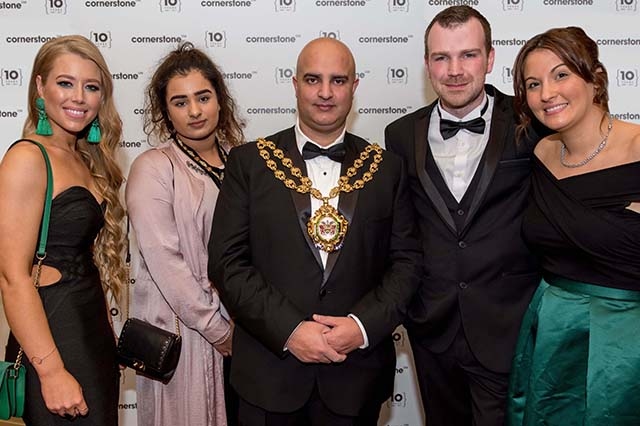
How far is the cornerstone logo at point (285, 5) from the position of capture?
373 centimetres

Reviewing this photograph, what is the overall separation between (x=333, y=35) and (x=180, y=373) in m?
2.06

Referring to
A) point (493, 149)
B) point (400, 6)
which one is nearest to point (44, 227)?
point (493, 149)

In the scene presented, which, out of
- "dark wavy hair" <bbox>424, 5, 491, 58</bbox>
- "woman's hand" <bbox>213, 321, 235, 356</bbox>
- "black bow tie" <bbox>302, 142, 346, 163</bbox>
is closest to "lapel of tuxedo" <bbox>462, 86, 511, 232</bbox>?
"dark wavy hair" <bbox>424, 5, 491, 58</bbox>

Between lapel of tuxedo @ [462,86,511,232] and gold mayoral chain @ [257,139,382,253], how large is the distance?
381 mm

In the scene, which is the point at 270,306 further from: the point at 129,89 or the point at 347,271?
the point at 129,89

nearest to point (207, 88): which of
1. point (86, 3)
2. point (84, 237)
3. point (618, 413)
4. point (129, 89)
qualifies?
point (84, 237)

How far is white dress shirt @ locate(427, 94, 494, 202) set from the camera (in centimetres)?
252

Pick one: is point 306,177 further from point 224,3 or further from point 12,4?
point 12,4

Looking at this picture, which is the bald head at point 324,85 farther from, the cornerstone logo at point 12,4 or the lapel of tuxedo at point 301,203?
the cornerstone logo at point 12,4

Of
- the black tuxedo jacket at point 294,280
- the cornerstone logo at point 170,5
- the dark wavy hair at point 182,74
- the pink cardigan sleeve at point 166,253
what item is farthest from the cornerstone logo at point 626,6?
the pink cardigan sleeve at point 166,253

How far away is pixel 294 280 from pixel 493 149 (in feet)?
2.91

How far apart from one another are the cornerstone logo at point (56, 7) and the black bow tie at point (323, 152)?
2021mm

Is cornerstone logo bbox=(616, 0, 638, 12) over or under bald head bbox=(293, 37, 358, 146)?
over

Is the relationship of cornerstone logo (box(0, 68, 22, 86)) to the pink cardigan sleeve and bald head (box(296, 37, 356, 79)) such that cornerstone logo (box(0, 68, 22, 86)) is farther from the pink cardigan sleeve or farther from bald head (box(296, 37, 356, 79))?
bald head (box(296, 37, 356, 79))
